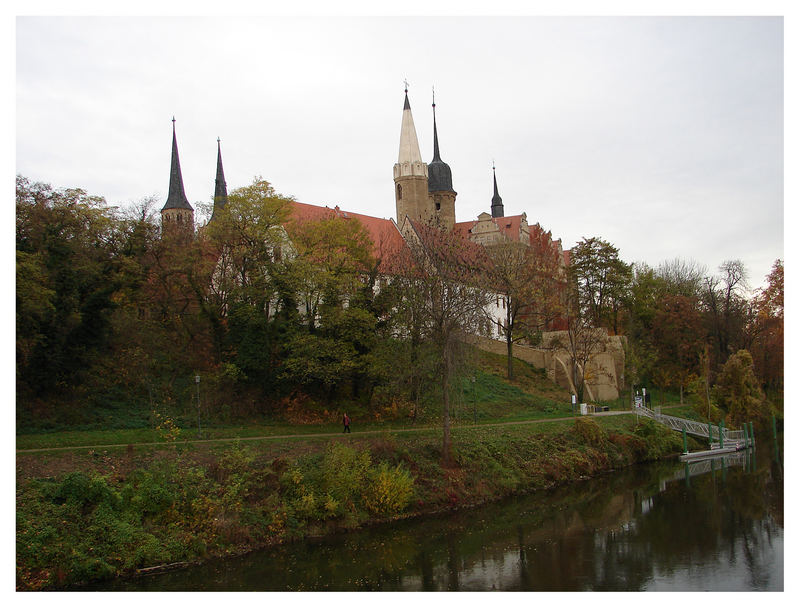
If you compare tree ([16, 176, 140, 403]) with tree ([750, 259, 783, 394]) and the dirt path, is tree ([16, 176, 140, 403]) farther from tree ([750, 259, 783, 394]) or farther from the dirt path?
tree ([750, 259, 783, 394])

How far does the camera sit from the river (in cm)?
1669

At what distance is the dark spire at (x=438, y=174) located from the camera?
209 ft

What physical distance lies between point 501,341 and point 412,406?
59.1 feet

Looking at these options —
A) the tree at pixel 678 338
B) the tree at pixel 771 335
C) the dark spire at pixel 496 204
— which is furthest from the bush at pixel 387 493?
the dark spire at pixel 496 204

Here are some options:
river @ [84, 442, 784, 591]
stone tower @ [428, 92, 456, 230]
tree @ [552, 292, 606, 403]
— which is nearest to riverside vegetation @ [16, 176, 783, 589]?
river @ [84, 442, 784, 591]

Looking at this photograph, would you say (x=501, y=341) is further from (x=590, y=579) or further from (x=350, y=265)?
(x=590, y=579)

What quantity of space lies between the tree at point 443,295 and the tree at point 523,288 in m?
8.55

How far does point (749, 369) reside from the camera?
38.3 meters

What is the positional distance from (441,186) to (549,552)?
157 ft

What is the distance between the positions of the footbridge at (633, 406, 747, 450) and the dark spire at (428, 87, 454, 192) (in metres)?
31.6

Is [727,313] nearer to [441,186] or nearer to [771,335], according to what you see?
[771,335]

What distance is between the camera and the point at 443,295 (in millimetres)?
26750

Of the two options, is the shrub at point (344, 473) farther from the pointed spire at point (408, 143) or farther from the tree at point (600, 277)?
the pointed spire at point (408, 143)

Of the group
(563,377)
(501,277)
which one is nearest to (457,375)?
(501,277)
